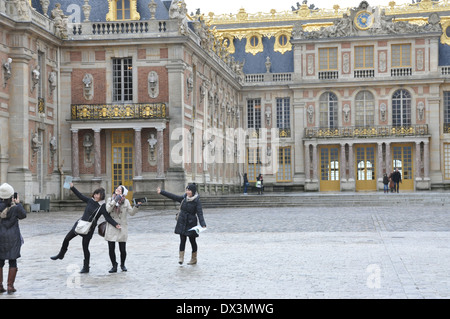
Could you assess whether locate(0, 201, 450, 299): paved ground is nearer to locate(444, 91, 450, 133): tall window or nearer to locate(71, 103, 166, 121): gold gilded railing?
locate(71, 103, 166, 121): gold gilded railing

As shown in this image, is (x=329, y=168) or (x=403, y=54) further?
(x=329, y=168)

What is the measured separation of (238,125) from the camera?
165 feet

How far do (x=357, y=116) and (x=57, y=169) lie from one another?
80.1 ft

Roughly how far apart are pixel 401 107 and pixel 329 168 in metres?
6.11

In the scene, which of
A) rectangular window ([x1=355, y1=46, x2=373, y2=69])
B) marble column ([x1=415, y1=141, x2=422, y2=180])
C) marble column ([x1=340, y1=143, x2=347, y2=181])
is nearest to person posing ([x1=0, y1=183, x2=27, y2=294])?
marble column ([x1=340, y1=143, x2=347, y2=181])

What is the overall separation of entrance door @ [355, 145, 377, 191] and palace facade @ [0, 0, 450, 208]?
72 mm

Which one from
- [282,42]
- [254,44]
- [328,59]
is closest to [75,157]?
[328,59]

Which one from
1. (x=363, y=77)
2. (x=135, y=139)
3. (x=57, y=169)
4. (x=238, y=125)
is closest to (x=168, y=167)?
(x=135, y=139)

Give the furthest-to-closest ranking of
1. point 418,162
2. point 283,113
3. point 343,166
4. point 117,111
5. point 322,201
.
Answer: point 283,113 < point 343,166 < point 418,162 < point 322,201 < point 117,111

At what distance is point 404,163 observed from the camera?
4900 cm

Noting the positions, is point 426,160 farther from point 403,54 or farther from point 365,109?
point 403,54

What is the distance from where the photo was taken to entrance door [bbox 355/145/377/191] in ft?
162

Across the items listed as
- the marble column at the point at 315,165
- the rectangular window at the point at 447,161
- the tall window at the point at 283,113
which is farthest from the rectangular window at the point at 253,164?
the rectangular window at the point at 447,161

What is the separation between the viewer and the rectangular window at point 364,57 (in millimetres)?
50062
